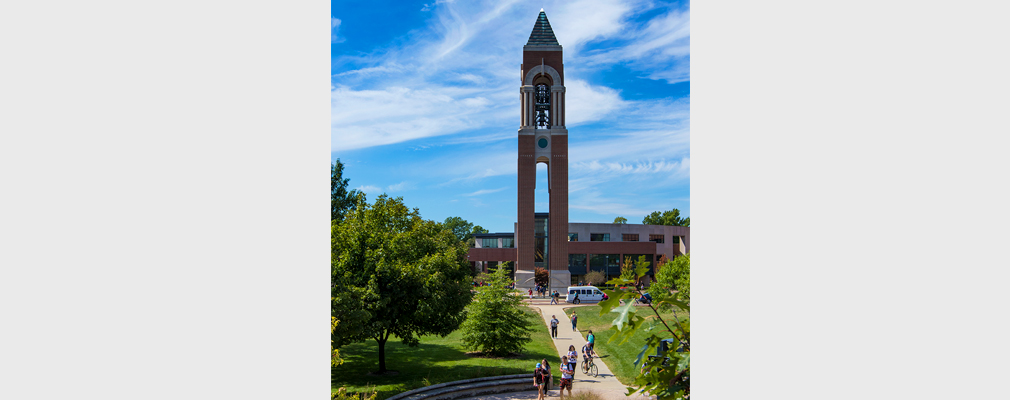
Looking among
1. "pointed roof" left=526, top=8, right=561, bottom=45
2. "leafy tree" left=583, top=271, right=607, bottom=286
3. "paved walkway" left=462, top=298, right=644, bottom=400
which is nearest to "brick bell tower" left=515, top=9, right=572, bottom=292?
"pointed roof" left=526, top=8, right=561, bottom=45

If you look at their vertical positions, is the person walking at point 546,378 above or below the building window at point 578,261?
below

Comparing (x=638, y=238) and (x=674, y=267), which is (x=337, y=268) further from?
(x=638, y=238)

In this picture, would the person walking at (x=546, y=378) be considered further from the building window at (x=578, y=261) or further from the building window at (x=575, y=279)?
the building window at (x=578, y=261)

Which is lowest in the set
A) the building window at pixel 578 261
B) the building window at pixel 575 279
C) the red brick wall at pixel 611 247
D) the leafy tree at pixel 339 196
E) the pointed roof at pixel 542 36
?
the building window at pixel 575 279

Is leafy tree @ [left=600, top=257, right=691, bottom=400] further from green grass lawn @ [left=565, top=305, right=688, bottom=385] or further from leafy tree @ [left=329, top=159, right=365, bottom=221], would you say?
leafy tree @ [left=329, top=159, right=365, bottom=221]

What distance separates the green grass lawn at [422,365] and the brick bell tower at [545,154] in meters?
24.9

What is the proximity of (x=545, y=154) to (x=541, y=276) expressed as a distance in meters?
10.7

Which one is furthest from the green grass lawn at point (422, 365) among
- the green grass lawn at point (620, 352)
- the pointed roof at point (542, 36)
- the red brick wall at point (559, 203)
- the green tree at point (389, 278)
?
the pointed roof at point (542, 36)

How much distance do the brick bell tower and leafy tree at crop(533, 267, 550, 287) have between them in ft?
1.85

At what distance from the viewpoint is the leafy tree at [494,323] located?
1764 centimetres

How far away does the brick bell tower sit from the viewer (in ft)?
152

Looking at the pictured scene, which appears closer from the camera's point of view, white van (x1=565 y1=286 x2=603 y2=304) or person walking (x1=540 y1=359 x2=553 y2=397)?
person walking (x1=540 y1=359 x2=553 y2=397)

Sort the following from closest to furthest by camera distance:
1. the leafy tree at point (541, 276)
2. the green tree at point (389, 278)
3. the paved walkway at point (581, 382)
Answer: the green tree at point (389, 278)
the paved walkway at point (581, 382)
the leafy tree at point (541, 276)
